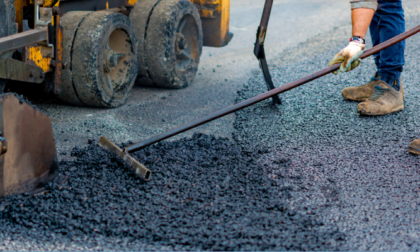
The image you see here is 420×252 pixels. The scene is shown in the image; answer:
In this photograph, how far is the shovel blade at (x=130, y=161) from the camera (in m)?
2.26

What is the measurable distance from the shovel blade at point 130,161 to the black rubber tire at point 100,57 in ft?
3.37

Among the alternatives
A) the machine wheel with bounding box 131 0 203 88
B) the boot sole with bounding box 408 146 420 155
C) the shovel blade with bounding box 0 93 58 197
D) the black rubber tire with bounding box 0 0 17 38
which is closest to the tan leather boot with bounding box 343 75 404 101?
the boot sole with bounding box 408 146 420 155

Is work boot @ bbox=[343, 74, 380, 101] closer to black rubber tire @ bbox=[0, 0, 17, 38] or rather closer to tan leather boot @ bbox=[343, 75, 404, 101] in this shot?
tan leather boot @ bbox=[343, 75, 404, 101]

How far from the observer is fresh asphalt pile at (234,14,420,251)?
1.95 m

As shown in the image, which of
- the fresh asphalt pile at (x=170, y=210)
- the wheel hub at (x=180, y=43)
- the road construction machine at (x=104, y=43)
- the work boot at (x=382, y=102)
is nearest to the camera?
the fresh asphalt pile at (x=170, y=210)

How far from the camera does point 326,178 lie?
7.80 feet

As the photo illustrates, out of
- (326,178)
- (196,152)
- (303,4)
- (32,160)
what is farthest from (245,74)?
(303,4)

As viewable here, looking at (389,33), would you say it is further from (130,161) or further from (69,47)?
(69,47)

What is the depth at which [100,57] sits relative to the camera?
11.1 ft

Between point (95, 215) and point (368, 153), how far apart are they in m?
1.83

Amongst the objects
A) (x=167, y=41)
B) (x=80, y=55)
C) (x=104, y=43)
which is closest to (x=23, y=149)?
(x=80, y=55)

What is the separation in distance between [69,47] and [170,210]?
1.91 meters

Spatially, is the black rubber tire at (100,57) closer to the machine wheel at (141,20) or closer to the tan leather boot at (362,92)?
the machine wheel at (141,20)

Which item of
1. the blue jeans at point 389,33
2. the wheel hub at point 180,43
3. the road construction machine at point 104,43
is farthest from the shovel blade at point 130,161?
the blue jeans at point 389,33
